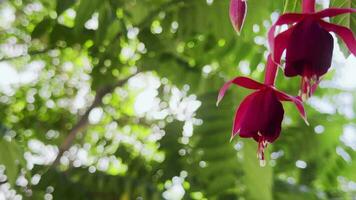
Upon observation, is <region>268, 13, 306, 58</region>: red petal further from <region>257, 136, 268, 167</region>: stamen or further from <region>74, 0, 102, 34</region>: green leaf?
<region>74, 0, 102, 34</region>: green leaf

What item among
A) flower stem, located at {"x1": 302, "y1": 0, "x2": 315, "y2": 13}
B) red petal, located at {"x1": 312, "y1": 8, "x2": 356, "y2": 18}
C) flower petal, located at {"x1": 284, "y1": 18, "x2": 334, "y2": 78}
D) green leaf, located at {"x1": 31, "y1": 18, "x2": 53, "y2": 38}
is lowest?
flower petal, located at {"x1": 284, "y1": 18, "x2": 334, "y2": 78}

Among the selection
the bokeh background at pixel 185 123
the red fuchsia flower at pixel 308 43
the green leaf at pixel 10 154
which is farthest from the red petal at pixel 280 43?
the green leaf at pixel 10 154

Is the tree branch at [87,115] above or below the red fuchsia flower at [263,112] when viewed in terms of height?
below

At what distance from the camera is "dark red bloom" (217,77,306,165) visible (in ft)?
1.09

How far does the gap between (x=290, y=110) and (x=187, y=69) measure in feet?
1.10

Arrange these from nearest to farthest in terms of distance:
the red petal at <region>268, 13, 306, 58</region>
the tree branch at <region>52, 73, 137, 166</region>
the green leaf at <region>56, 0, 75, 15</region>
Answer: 1. the red petal at <region>268, 13, 306, 58</region>
2. the green leaf at <region>56, 0, 75, 15</region>
3. the tree branch at <region>52, 73, 137, 166</region>

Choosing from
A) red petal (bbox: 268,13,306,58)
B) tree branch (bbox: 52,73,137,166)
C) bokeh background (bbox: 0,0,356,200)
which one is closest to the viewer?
red petal (bbox: 268,13,306,58)

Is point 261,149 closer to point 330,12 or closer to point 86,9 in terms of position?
point 330,12

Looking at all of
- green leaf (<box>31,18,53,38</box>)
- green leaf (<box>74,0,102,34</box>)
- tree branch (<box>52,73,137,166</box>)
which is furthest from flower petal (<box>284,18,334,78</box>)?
tree branch (<box>52,73,137,166</box>)

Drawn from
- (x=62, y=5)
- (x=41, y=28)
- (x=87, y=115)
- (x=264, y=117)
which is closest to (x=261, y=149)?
(x=264, y=117)

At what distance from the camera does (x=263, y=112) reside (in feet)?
1.09

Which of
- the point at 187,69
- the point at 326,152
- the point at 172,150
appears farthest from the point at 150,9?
the point at 326,152

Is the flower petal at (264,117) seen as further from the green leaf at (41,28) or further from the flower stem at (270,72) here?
the green leaf at (41,28)

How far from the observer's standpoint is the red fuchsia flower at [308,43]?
307mm
